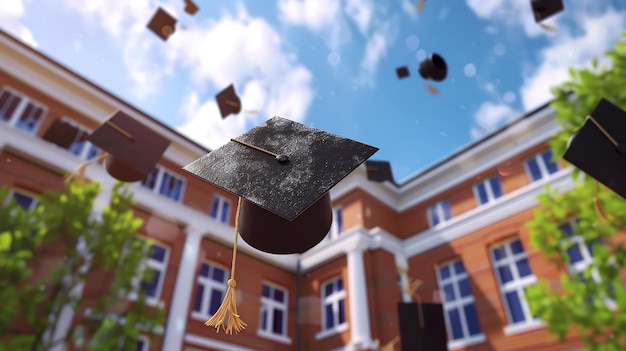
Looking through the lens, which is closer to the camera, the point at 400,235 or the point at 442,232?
the point at 442,232

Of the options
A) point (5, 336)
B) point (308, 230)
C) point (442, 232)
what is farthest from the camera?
point (442, 232)

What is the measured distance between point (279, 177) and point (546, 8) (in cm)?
438

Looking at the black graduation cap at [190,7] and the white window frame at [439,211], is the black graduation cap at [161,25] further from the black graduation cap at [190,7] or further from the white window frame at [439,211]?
the white window frame at [439,211]

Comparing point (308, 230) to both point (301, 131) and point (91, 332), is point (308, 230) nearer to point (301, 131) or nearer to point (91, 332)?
point (301, 131)

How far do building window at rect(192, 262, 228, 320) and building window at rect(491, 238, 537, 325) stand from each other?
22.9 feet

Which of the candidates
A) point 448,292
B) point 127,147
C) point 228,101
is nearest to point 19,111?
point 228,101

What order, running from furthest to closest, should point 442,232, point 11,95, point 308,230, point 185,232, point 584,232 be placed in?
point 442,232, point 185,232, point 11,95, point 584,232, point 308,230

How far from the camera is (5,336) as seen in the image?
688cm

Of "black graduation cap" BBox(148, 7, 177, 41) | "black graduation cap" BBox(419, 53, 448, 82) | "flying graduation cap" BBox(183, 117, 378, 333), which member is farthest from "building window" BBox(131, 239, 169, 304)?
"flying graduation cap" BBox(183, 117, 378, 333)

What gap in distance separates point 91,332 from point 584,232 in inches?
310

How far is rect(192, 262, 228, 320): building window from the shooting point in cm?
1016

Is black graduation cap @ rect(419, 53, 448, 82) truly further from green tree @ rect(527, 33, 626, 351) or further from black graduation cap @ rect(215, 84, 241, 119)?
black graduation cap @ rect(215, 84, 241, 119)

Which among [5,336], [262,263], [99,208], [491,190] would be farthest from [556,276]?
[5,336]

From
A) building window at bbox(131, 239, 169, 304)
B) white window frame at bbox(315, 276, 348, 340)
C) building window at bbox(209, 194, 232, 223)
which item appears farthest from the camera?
building window at bbox(209, 194, 232, 223)
